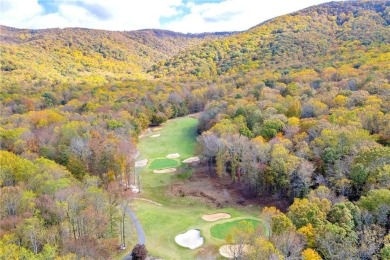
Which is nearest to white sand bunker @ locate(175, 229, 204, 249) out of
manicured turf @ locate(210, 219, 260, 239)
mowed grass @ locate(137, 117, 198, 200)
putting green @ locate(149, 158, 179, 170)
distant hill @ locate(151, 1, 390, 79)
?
manicured turf @ locate(210, 219, 260, 239)

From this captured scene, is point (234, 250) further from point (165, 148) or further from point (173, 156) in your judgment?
point (165, 148)

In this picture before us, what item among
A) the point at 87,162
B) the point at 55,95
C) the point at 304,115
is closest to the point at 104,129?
the point at 87,162

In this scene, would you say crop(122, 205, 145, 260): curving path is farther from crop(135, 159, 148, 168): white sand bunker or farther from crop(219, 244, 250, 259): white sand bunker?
crop(135, 159, 148, 168): white sand bunker

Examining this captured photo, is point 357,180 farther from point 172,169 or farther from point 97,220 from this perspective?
point 172,169

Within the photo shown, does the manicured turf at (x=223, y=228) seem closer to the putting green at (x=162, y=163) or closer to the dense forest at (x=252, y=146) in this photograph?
the dense forest at (x=252, y=146)

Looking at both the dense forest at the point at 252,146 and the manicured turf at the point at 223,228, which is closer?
the dense forest at the point at 252,146

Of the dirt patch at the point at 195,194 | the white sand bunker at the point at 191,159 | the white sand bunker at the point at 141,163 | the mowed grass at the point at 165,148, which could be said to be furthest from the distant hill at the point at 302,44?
the dirt patch at the point at 195,194

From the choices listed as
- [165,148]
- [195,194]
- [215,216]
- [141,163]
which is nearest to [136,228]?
[215,216]

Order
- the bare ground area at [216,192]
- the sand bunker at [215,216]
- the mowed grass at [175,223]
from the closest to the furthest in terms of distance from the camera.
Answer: the mowed grass at [175,223] < the sand bunker at [215,216] < the bare ground area at [216,192]
